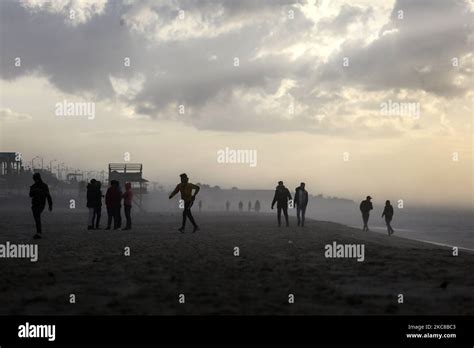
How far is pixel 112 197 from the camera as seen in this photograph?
2050 centimetres

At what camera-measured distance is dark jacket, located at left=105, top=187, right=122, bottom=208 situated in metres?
20.4

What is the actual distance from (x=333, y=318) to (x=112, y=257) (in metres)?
6.50

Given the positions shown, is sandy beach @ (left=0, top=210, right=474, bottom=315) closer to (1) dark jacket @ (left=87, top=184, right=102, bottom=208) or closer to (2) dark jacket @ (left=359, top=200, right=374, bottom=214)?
(1) dark jacket @ (left=87, top=184, right=102, bottom=208)

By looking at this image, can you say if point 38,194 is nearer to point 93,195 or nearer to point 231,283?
point 93,195

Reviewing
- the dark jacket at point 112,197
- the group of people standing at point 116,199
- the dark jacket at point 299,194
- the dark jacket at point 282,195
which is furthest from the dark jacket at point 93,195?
the dark jacket at point 299,194

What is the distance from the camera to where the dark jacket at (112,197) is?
66.8ft

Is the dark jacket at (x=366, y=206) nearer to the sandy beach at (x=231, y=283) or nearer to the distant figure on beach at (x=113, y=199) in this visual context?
the distant figure on beach at (x=113, y=199)

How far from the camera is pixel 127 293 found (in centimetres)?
683

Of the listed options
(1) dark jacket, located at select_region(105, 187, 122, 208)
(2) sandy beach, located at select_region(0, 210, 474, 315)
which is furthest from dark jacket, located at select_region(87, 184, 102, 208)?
(2) sandy beach, located at select_region(0, 210, 474, 315)

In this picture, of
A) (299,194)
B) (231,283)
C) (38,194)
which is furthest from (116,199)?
(231,283)

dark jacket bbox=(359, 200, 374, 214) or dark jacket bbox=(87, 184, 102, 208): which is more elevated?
dark jacket bbox=(87, 184, 102, 208)

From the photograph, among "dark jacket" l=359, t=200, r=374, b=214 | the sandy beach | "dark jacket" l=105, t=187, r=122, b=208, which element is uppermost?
"dark jacket" l=105, t=187, r=122, b=208

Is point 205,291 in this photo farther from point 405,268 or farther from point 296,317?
point 405,268

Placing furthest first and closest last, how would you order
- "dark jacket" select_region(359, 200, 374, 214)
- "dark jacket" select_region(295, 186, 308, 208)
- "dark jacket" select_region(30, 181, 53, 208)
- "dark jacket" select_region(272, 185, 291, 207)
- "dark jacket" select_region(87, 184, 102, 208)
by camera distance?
"dark jacket" select_region(359, 200, 374, 214) → "dark jacket" select_region(295, 186, 308, 208) → "dark jacket" select_region(272, 185, 291, 207) → "dark jacket" select_region(87, 184, 102, 208) → "dark jacket" select_region(30, 181, 53, 208)
